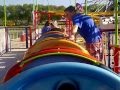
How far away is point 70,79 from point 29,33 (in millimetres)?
13866

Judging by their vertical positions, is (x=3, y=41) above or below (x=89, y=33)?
below

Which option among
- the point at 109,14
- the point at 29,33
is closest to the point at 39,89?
the point at 29,33

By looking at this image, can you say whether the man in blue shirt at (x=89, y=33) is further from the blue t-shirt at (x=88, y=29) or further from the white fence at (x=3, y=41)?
the white fence at (x=3, y=41)

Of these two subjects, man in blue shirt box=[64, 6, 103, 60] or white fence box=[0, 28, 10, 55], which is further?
white fence box=[0, 28, 10, 55]

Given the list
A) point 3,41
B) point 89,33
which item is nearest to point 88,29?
point 89,33

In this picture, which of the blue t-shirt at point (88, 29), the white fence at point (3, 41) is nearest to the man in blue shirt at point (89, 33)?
the blue t-shirt at point (88, 29)

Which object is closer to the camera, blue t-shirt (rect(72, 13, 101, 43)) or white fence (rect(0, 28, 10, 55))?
blue t-shirt (rect(72, 13, 101, 43))

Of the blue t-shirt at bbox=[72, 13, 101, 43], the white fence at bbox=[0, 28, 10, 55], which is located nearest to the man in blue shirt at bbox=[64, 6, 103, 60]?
the blue t-shirt at bbox=[72, 13, 101, 43]

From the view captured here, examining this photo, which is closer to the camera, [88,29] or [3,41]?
[88,29]

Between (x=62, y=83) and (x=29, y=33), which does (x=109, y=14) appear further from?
(x=62, y=83)

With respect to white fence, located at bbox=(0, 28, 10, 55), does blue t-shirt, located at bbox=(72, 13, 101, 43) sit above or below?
above

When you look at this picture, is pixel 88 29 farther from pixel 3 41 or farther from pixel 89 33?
pixel 3 41

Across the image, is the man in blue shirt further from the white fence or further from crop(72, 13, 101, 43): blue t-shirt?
the white fence

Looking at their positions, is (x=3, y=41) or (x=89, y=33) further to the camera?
(x=3, y=41)
